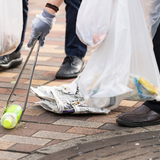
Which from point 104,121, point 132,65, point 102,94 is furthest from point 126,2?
point 104,121

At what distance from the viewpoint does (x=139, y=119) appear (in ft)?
7.54

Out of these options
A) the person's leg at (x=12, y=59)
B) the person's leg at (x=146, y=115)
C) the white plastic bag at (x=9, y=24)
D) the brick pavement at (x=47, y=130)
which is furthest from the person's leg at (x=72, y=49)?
the person's leg at (x=146, y=115)

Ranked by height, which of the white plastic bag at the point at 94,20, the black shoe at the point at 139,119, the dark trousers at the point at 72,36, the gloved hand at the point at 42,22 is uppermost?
the white plastic bag at the point at 94,20

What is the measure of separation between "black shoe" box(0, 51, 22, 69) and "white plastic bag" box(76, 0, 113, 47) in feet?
5.40

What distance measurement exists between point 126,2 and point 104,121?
2.72 ft

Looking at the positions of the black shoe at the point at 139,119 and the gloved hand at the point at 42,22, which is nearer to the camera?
the black shoe at the point at 139,119

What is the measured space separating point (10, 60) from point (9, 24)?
838mm

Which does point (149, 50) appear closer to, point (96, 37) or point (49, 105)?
point (96, 37)

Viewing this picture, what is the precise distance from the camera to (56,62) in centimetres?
388

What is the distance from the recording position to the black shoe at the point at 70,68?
3.33 meters

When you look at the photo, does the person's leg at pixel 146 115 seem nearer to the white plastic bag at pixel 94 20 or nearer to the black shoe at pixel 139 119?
the black shoe at pixel 139 119

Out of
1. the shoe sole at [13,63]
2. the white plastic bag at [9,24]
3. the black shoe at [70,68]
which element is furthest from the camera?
the shoe sole at [13,63]

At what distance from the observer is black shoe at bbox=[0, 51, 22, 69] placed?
358cm

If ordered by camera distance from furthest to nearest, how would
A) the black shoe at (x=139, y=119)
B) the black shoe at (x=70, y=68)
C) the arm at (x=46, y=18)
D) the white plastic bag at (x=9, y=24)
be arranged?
the black shoe at (x=70, y=68) → the white plastic bag at (x=9, y=24) → the arm at (x=46, y=18) → the black shoe at (x=139, y=119)
